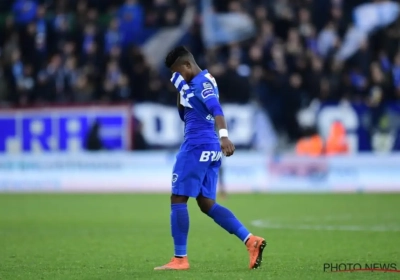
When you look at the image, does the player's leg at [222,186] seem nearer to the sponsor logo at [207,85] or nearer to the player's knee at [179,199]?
the player's knee at [179,199]

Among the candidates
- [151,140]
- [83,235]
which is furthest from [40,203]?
[83,235]

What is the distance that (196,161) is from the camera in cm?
896

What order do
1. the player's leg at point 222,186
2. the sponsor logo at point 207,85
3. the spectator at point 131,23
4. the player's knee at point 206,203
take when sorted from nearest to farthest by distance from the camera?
1. the sponsor logo at point 207,85
2. the player's knee at point 206,203
3. the player's leg at point 222,186
4. the spectator at point 131,23

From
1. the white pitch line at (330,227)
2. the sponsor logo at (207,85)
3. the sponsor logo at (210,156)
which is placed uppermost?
the sponsor logo at (207,85)

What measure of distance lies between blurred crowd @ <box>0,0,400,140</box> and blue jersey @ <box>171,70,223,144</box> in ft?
Result: 39.3

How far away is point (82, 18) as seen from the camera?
995 inches

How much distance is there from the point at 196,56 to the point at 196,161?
14045 mm

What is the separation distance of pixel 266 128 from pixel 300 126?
0.79 metres

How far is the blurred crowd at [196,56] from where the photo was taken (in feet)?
69.7

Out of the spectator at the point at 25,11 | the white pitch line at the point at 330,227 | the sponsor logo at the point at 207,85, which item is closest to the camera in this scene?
the sponsor logo at the point at 207,85

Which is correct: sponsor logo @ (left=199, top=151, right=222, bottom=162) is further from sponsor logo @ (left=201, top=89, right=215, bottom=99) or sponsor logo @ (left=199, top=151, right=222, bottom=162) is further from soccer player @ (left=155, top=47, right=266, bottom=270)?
sponsor logo @ (left=201, top=89, right=215, bottom=99)

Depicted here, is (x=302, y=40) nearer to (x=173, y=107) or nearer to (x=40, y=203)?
(x=173, y=107)

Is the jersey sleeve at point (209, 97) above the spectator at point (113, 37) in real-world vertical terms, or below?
below

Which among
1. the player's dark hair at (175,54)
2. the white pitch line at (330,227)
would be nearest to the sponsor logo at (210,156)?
the player's dark hair at (175,54)
